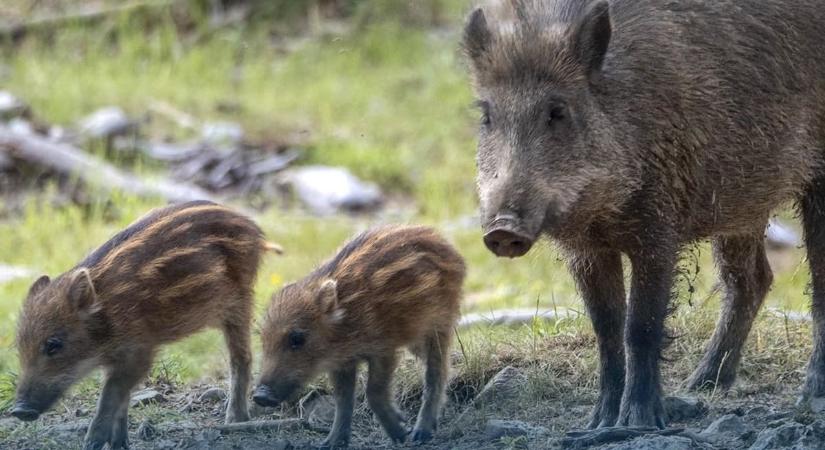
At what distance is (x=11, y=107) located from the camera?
38.2 ft

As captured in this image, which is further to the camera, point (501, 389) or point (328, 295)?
point (501, 389)

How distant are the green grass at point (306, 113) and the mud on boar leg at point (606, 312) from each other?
272 cm

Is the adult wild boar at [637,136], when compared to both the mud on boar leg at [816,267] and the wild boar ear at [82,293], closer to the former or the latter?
the mud on boar leg at [816,267]

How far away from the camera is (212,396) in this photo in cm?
592

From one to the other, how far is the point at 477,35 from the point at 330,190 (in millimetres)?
5918

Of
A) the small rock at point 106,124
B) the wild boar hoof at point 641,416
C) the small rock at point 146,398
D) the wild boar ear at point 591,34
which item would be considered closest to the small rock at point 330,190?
the small rock at point 106,124

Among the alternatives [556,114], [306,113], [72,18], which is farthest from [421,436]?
[72,18]

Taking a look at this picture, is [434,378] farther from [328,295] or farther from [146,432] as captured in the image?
[146,432]

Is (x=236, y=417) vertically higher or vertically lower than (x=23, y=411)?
lower

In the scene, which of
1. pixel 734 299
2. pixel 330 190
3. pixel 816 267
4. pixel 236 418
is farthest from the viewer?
pixel 330 190

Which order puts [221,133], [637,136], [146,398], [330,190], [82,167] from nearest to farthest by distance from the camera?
1. [637,136]
2. [146,398]
3. [82,167]
4. [330,190]
5. [221,133]

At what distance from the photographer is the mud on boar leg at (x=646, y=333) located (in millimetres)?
4977

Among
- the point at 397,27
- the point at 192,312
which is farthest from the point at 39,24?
the point at 192,312

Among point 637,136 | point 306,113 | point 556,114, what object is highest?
point 556,114
